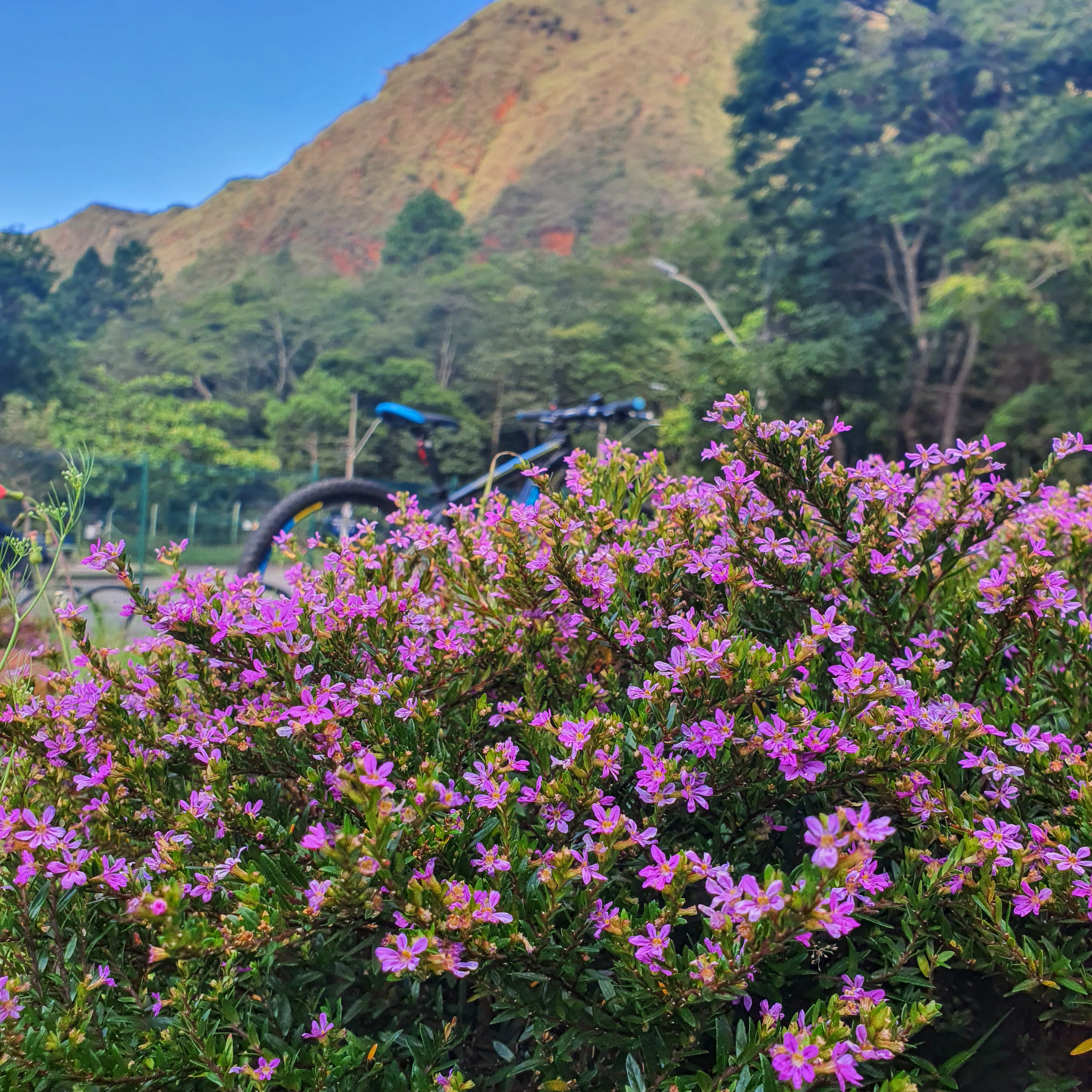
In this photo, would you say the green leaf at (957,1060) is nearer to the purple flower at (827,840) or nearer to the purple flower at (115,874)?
the purple flower at (827,840)

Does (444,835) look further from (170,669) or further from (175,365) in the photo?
(175,365)

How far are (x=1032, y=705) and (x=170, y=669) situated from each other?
119 centimetres

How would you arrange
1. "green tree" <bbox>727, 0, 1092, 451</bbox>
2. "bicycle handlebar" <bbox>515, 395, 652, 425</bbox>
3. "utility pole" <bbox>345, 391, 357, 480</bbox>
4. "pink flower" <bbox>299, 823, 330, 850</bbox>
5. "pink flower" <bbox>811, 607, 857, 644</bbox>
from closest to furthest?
"pink flower" <bbox>299, 823, 330, 850</bbox> < "pink flower" <bbox>811, 607, 857, 644</bbox> < "bicycle handlebar" <bbox>515, 395, 652, 425</bbox> < "green tree" <bbox>727, 0, 1092, 451</bbox> < "utility pole" <bbox>345, 391, 357, 480</bbox>

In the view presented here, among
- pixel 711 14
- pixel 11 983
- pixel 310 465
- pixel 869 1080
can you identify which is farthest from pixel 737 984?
pixel 711 14

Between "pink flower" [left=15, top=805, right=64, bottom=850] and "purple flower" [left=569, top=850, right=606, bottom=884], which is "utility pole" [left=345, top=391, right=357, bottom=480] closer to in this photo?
"pink flower" [left=15, top=805, right=64, bottom=850]

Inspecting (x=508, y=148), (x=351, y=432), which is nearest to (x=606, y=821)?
(x=351, y=432)

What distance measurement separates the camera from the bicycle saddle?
15.1 feet

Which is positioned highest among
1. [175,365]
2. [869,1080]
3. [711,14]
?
[711,14]

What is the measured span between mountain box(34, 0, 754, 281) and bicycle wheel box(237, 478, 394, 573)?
80.7 metres

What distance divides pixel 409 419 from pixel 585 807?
13.2 feet

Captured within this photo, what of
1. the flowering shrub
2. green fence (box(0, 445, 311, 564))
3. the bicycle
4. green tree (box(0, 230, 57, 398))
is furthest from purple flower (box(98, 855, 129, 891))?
green tree (box(0, 230, 57, 398))

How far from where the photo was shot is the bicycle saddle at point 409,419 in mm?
4590

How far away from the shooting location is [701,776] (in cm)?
92

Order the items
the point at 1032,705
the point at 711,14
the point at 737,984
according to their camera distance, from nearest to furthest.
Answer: the point at 737,984, the point at 1032,705, the point at 711,14
